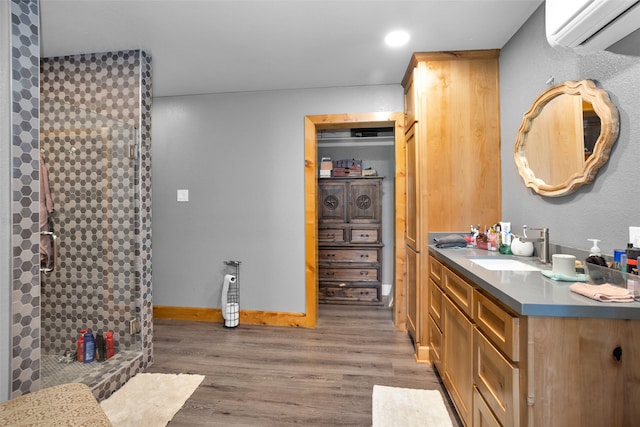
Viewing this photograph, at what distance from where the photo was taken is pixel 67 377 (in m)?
2.10

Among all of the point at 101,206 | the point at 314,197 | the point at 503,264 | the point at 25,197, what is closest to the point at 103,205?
the point at 101,206

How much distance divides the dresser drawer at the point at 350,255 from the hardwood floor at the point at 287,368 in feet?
2.59

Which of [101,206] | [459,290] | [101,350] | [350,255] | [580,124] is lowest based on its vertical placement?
[101,350]

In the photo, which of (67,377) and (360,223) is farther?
(360,223)

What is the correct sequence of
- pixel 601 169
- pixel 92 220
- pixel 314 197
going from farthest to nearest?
pixel 314 197 → pixel 92 220 → pixel 601 169

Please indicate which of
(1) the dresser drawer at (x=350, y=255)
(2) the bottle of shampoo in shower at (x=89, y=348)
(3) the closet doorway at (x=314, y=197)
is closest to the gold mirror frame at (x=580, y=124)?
(3) the closet doorway at (x=314, y=197)

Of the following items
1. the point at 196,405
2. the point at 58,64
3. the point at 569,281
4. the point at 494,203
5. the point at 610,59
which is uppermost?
the point at 58,64

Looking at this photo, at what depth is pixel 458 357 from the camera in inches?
65.8

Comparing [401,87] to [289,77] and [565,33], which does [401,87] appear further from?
[565,33]

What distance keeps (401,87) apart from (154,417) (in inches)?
129

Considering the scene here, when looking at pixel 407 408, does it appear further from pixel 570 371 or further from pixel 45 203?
pixel 45 203

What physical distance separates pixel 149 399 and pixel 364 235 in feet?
9.10

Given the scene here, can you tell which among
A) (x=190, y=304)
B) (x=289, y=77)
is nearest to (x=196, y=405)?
(x=190, y=304)

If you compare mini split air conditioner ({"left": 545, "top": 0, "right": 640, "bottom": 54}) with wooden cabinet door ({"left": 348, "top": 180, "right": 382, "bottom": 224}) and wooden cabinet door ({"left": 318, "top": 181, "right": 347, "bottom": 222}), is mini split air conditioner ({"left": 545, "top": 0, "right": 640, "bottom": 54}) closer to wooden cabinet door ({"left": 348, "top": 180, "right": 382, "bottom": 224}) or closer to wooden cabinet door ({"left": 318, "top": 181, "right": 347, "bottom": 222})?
wooden cabinet door ({"left": 348, "top": 180, "right": 382, "bottom": 224})
